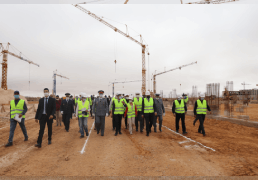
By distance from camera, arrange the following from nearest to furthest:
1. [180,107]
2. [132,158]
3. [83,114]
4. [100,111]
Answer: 1. [132,158]
2. [83,114]
3. [100,111]
4. [180,107]

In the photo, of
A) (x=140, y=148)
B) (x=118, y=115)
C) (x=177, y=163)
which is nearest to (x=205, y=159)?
(x=177, y=163)

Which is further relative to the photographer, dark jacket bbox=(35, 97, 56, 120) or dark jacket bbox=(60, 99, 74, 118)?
dark jacket bbox=(60, 99, 74, 118)

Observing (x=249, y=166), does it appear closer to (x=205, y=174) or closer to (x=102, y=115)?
(x=205, y=174)

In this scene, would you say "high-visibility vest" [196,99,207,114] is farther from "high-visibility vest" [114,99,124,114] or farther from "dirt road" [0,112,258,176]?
"high-visibility vest" [114,99,124,114]

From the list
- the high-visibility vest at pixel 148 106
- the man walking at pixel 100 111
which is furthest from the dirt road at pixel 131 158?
the high-visibility vest at pixel 148 106

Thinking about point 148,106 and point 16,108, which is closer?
point 16,108

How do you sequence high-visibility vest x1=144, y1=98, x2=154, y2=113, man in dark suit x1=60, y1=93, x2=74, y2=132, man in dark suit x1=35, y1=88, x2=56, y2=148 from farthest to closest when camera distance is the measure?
man in dark suit x1=60, y1=93, x2=74, y2=132
high-visibility vest x1=144, y1=98, x2=154, y2=113
man in dark suit x1=35, y1=88, x2=56, y2=148

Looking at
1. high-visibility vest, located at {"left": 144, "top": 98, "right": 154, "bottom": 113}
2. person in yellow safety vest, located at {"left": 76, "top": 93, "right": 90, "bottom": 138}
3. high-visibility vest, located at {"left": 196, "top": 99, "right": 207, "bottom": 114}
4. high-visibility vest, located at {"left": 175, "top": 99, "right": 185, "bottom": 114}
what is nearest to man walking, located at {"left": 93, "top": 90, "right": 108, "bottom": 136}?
person in yellow safety vest, located at {"left": 76, "top": 93, "right": 90, "bottom": 138}


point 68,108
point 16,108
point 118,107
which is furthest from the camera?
point 68,108

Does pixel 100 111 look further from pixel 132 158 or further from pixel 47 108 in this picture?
pixel 132 158

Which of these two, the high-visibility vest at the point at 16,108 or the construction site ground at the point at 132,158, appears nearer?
the construction site ground at the point at 132,158

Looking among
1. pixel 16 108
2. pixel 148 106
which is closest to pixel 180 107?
pixel 148 106

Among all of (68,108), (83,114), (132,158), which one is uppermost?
(68,108)

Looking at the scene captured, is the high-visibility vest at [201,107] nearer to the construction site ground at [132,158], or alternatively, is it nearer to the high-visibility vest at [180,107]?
the high-visibility vest at [180,107]
